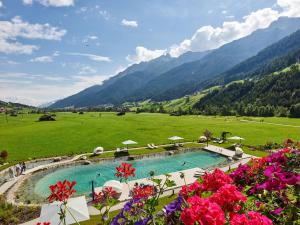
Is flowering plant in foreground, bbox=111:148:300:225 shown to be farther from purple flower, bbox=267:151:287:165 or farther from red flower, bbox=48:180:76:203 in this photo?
purple flower, bbox=267:151:287:165

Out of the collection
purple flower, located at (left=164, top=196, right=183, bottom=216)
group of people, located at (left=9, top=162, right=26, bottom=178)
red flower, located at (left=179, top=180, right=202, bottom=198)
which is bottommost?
group of people, located at (left=9, top=162, right=26, bottom=178)

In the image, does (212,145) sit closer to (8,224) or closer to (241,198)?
(8,224)

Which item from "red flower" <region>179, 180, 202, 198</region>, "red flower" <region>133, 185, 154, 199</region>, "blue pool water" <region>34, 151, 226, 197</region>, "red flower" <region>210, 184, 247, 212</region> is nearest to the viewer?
"red flower" <region>210, 184, 247, 212</region>

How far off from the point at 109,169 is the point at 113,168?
73 cm

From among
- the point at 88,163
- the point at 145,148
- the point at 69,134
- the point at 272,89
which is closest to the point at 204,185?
the point at 88,163

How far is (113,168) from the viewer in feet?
150

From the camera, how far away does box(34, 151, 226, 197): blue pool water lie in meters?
39.1

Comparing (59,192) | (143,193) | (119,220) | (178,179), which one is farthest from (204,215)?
(178,179)

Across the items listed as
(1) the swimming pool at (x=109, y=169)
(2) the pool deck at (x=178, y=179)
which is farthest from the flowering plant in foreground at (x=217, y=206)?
(1) the swimming pool at (x=109, y=169)

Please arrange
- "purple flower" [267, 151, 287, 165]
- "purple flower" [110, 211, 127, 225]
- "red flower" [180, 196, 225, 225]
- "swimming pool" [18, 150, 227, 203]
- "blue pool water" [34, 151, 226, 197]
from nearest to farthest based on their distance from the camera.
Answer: "red flower" [180, 196, 225, 225] < "purple flower" [110, 211, 127, 225] < "purple flower" [267, 151, 287, 165] < "swimming pool" [18, 150, 227, 203] < "blue pool water" [34, 151, 226, 197]

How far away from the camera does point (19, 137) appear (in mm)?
71000

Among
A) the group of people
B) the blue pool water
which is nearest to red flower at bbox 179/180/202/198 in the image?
the blue pool water

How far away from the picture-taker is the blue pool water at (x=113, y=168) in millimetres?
39062

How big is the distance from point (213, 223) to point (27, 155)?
56941 millimetres
